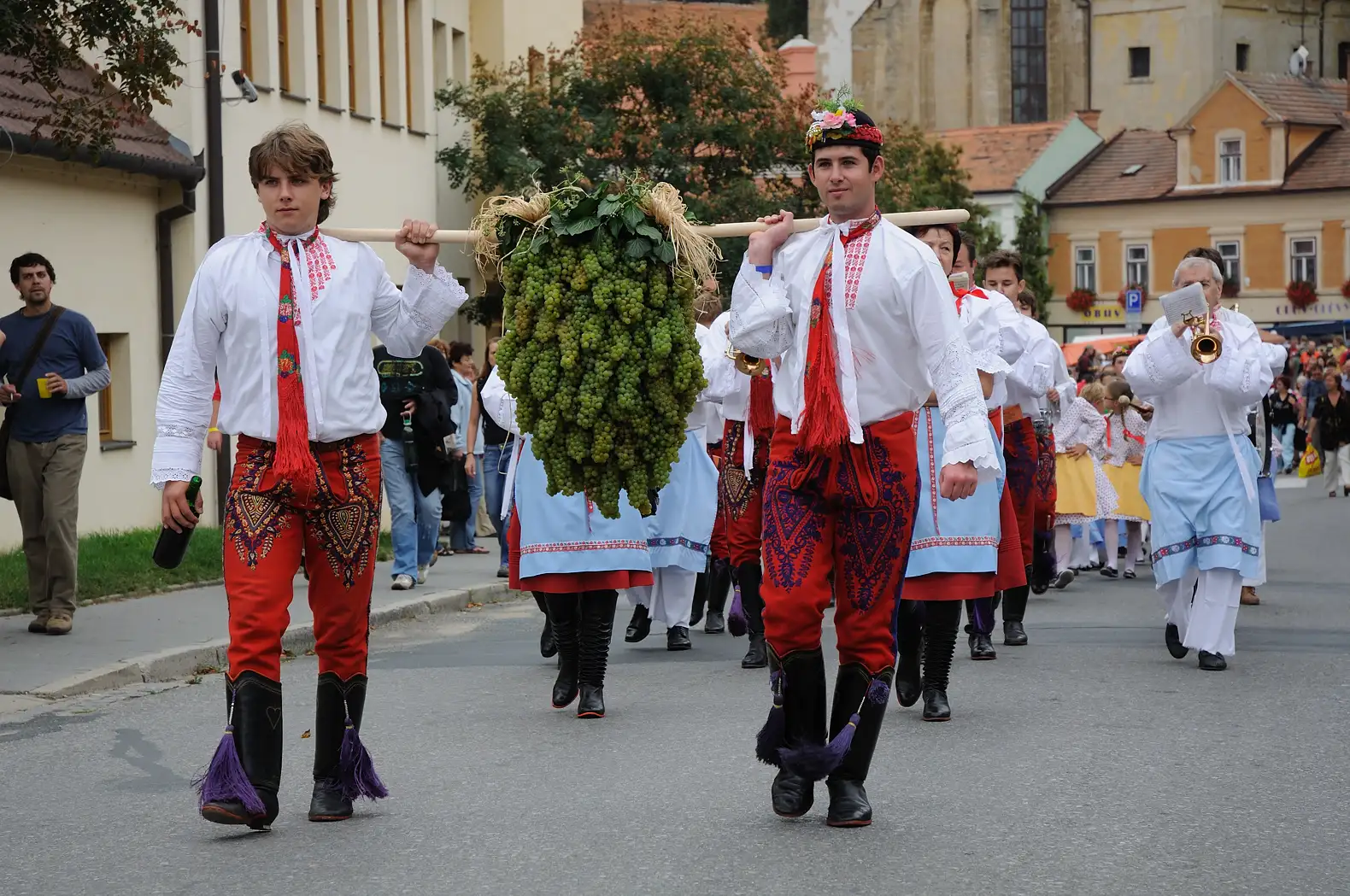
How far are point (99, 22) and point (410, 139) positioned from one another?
1696 centimetres

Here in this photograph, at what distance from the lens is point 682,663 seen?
1075 centimetres

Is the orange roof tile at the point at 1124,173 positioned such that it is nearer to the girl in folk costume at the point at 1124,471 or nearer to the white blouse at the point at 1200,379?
the girl in folk costume at the point at 1124,471

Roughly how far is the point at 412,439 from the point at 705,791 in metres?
8.38

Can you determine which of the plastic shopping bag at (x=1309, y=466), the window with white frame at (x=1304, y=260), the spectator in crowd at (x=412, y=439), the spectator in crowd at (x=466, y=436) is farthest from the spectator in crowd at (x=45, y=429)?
the window with white frame at (x=1304, y=260)

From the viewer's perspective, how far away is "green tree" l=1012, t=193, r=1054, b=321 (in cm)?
6744

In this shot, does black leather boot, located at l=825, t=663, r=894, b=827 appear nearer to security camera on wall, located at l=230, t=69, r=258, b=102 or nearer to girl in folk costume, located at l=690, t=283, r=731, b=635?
girl in folk costume, located at l=690, t=283, r=731, b=635

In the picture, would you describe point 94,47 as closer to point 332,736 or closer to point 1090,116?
point 332,736

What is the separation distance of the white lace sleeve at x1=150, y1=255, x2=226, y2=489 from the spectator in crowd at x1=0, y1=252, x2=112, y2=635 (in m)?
5.89

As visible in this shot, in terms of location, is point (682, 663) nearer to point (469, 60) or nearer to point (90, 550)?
point (90, 550)

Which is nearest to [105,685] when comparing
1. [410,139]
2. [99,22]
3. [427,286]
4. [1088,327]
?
[99,22]

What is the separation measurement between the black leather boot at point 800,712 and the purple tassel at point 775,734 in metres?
0.01

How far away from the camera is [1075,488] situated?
1670cm

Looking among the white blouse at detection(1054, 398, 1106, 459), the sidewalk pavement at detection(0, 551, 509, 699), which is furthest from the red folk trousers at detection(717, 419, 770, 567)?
the white blouse at detection(1054, 398, 1106, 459)

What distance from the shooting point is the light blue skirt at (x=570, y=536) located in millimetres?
8820
